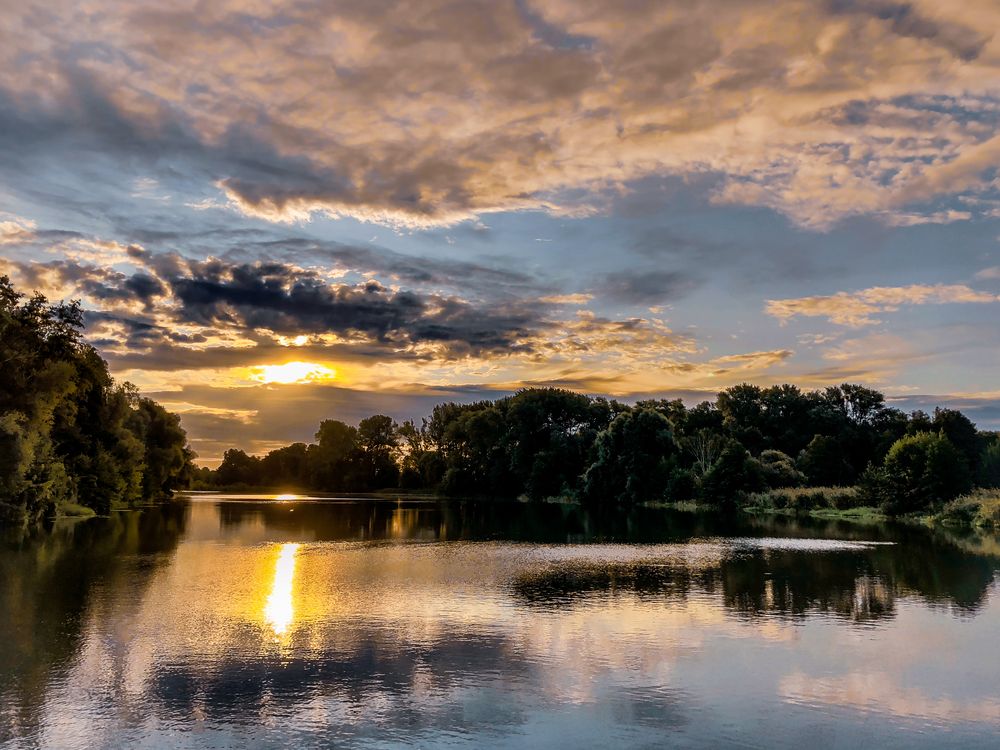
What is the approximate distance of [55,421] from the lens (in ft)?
192

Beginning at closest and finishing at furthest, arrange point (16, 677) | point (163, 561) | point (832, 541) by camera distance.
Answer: point (16, 677) < point (163, 561) < point (832, 541)

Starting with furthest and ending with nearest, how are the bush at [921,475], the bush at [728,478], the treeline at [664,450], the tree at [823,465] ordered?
the tree at [823,465] → the bush at [728,478] → the treeline at [664,450] → the bush at [921,475]

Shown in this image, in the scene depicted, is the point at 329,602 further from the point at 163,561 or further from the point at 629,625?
the point at 163,561

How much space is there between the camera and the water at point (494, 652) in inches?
410

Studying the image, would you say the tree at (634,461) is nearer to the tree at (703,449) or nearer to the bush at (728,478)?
the tree at (703,449)

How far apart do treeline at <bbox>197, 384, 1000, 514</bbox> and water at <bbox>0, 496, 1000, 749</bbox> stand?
139 ft

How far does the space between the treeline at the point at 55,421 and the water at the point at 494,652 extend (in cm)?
1710

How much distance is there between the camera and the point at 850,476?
349 ft

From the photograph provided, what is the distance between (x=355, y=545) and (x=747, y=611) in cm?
2220

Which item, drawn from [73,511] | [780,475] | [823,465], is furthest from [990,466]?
[73,511]

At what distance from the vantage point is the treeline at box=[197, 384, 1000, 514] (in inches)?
2665

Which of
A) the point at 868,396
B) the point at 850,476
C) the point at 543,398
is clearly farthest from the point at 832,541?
the point at 868,396

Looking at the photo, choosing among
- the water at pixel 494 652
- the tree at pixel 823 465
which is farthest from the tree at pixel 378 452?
the water at pixel 494 652

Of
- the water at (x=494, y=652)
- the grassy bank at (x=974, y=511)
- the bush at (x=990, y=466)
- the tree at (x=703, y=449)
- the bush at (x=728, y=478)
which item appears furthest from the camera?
the bush at (x=990, y=466)
